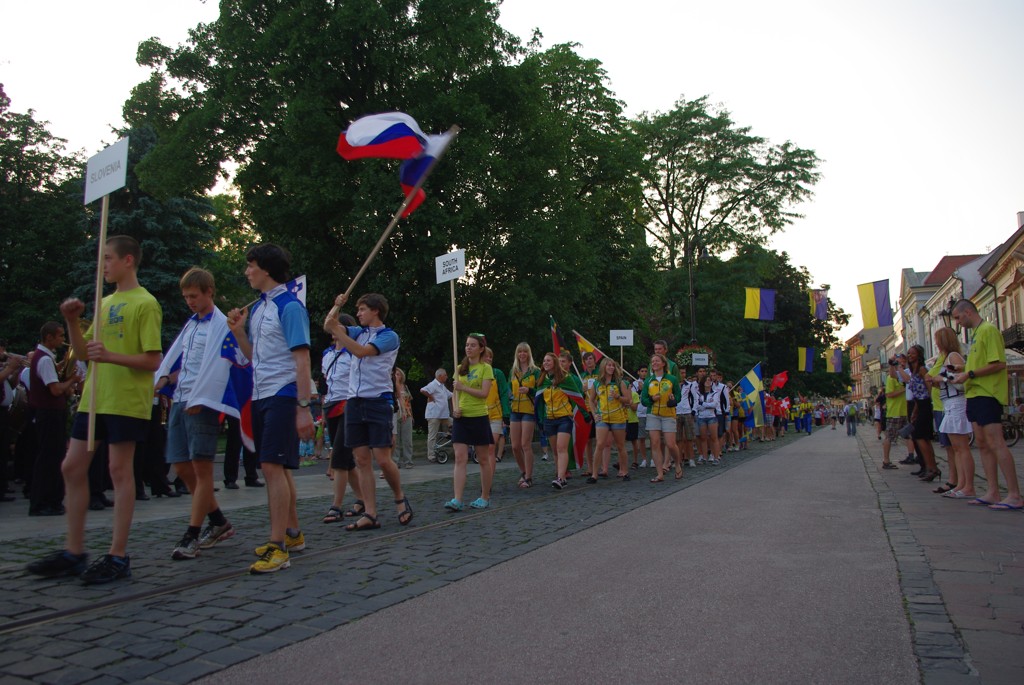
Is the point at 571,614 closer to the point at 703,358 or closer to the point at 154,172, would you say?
the point at 154,172

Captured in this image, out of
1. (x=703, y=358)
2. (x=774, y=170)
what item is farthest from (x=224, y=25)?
(x=774, y=170)

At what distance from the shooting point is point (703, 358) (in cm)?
3064

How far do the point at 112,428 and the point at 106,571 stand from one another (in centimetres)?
85

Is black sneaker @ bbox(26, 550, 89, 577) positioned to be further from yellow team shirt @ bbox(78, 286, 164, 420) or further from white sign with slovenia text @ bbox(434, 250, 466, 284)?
white sign with slovenia text @ bbox(434, 250, 466, 284)

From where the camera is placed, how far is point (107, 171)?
5598 mm

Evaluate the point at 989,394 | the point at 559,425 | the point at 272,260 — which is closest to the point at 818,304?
the point at 559,425

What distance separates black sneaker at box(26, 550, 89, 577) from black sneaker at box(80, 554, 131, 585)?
16 centimetres

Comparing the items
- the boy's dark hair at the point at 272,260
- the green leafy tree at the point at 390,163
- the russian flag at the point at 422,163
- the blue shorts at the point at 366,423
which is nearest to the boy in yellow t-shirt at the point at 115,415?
the boy's dark hair at the point at 272,260

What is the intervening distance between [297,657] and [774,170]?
140ft

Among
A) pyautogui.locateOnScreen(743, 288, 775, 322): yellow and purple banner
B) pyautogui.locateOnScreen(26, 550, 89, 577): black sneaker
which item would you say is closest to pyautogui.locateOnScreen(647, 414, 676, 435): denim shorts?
pyautogui.locateOnScreen(26, 550, 89, 577): black sneaker

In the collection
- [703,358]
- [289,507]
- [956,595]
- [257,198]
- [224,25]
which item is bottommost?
[956,595]

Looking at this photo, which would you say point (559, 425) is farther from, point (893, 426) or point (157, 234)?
point (157, 234)

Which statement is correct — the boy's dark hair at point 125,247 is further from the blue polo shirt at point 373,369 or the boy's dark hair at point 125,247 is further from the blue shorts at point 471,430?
the blue shorts at point 471,430

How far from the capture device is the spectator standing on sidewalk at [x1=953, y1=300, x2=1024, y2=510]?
26.4ft
